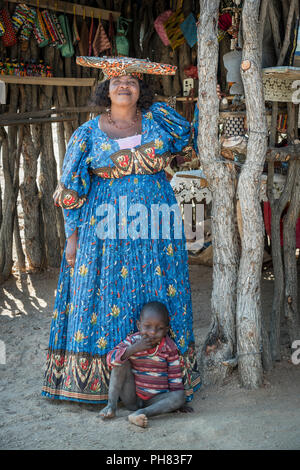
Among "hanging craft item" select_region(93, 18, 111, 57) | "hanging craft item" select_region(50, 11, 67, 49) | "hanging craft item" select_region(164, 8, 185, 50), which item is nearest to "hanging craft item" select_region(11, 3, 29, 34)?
"hanging craft item" select_region(50, 11, 67, 49)

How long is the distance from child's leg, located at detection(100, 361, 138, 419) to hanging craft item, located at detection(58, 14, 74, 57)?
3.94 meters

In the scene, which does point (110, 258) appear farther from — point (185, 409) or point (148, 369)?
point (185, 409)

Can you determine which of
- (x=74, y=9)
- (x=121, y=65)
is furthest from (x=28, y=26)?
(x=121, y=65)

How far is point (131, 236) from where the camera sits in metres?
3.29

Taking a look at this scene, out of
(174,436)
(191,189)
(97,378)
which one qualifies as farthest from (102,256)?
(191,189)

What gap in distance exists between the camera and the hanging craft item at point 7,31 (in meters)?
5.46

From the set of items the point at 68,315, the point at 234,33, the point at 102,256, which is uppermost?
the point at 234,33

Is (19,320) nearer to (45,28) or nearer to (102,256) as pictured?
(102,256)

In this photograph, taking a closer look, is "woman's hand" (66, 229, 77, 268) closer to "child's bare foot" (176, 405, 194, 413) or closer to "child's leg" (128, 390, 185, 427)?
"child's leg" (128, 390, 185, 427)

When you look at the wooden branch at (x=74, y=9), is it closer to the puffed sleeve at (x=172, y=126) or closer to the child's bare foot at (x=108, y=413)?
the puffed sleeve at (x=172, y=126)

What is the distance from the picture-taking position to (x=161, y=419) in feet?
9.82

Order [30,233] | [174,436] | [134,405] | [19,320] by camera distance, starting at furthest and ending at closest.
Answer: [30,233]
[19,320]
[134,405]
[174,436]

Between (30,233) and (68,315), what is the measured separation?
3.00 m

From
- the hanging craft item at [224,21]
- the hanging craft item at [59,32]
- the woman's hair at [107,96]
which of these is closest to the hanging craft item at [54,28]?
the hanging craft item at [59,32]
